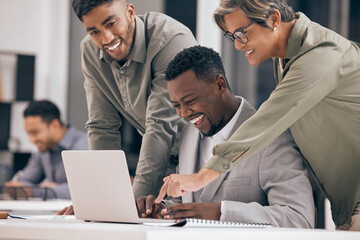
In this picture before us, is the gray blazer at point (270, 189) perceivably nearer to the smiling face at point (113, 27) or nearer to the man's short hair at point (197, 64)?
the man's short hair at point (197, 64)

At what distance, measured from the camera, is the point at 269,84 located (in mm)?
4500

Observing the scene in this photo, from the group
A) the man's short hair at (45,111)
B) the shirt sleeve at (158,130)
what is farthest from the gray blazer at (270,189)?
the man's short hair at (45,111)

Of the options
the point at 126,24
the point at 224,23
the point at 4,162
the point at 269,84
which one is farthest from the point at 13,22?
the point at 224,23

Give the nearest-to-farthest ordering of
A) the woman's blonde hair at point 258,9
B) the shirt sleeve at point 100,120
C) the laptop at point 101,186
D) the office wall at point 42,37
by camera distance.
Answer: the laptop at point 101,186
the woman's blonde hair at point 258,9
the shirt sleeve at point 100,120
the office wall at point 42,37

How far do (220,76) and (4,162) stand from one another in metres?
3.37

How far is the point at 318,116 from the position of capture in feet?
5.05

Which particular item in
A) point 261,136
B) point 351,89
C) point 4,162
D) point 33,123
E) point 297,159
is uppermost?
point 351,89

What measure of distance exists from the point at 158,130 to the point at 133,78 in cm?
24

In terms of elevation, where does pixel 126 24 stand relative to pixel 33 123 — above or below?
above

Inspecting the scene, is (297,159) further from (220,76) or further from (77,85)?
(77,85)

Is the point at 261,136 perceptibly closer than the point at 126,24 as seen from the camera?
Yes

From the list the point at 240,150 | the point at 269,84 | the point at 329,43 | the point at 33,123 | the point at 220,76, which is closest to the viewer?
the point at 240,150

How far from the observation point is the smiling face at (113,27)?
1.85 m

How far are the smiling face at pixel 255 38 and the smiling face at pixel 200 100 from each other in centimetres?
30
